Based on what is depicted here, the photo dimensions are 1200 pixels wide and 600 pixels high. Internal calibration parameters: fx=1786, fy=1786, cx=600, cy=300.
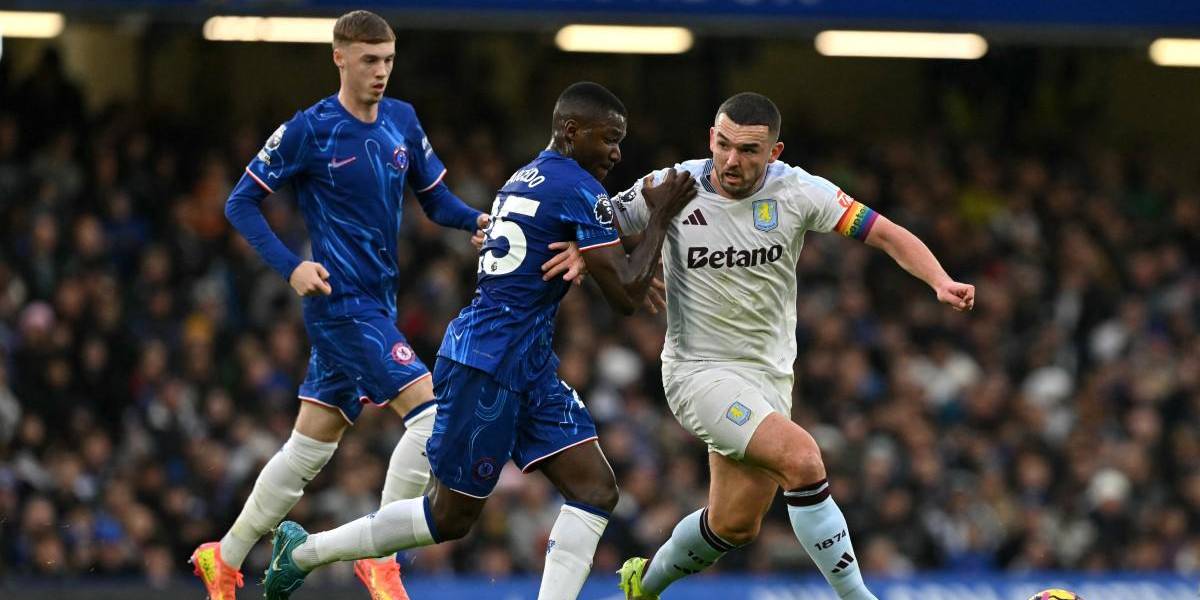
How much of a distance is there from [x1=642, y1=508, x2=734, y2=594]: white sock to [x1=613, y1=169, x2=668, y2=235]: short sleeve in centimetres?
130

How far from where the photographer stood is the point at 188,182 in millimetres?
16438

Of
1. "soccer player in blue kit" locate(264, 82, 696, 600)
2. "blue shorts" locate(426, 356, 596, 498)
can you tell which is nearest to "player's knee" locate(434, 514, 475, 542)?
"soccer player in blue kit" locate(264, 82, 696, 600)

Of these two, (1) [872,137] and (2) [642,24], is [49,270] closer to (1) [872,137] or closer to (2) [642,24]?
(2) [642,24]

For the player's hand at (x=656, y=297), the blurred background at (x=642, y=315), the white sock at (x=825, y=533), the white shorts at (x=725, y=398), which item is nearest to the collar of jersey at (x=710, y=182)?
the player's hand at (x=656, y=297)

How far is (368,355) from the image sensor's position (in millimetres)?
7477

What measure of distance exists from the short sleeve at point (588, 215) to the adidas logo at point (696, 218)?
0.75 meters

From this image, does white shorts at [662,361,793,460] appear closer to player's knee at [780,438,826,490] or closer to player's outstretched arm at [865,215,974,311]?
player's knee at [780,438,826,490]

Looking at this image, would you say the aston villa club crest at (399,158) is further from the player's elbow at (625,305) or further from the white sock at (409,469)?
the player's elbow at (625,305)

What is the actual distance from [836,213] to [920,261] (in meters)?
0.45

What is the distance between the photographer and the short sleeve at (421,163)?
7.87 meters

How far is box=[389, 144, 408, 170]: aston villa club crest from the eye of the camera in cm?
769

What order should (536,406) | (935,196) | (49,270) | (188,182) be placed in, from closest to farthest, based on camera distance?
(536,406)
(49,270)
(188,182)
(935,196)

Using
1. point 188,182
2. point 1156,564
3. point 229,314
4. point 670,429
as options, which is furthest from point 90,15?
point 1156,564

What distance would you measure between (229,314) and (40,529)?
2883mm
